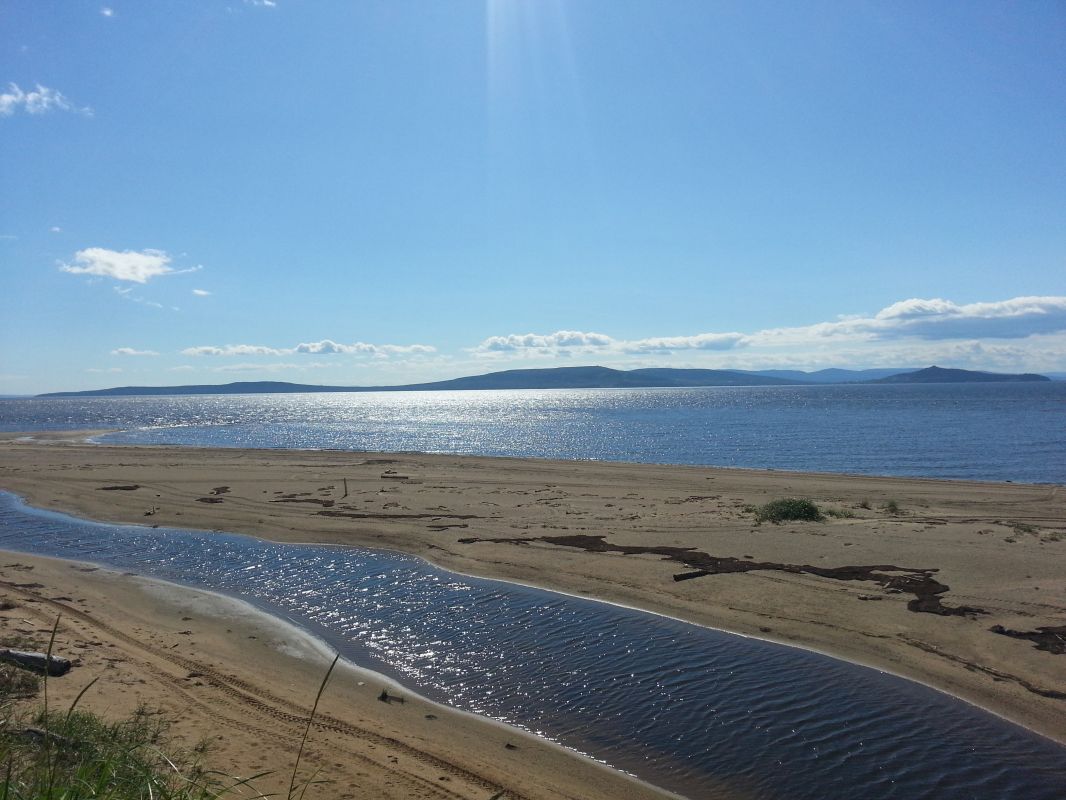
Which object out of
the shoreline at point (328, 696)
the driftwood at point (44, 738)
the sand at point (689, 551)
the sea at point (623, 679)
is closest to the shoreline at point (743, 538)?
the sand at point (689, 551)

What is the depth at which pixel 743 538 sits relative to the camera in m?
18.5

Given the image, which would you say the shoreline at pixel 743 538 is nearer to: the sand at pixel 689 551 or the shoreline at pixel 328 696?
the sand at pixel 689 551

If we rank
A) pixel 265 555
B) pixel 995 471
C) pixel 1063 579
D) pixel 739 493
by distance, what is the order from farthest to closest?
1. pixel 995 471
2. pixel 739 493
3. pixel 265 555
4. pixel 1063 579

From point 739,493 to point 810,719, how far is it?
1923cm

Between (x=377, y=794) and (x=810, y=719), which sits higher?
(x=377, y=794)

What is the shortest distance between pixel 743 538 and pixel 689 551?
2.05m

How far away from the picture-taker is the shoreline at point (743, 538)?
36.4 ft

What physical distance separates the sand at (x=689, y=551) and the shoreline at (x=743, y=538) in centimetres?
6

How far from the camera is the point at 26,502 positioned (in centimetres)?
2945

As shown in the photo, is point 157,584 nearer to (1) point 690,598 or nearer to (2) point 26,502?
(1) point 690,598

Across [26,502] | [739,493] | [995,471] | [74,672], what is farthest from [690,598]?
[995,471]

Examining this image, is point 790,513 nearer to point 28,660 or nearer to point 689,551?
point 689,551

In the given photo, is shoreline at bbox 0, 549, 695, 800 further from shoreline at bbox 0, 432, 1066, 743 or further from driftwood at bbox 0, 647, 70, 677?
shoreline at bbox 0, 432, 1066, 743

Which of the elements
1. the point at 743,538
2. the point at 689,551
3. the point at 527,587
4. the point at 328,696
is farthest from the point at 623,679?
the point at 743,538
